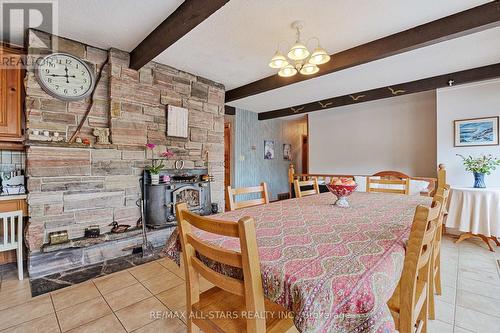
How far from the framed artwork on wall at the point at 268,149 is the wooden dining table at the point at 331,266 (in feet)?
16.0

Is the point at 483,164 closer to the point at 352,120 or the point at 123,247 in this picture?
the point at 352,120

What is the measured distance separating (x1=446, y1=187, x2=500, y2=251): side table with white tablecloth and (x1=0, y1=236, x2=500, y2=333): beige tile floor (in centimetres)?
55

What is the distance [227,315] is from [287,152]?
6.33m

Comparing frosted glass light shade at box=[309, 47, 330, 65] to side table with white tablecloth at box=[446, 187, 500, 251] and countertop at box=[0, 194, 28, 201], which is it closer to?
side table with white tablecloth at box=[446, 187, 500, 251]

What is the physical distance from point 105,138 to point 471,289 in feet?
13.1

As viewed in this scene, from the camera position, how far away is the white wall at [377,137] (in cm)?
459

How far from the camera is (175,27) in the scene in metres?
2.10

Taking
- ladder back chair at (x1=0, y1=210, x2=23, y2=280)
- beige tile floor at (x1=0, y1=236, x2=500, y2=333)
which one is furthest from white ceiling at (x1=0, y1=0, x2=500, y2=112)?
beige tile floor at (x1=0, y1=236, x2=500, y2=333)

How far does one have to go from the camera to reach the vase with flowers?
2953mm

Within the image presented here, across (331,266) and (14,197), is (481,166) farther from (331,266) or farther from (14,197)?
(14,197)

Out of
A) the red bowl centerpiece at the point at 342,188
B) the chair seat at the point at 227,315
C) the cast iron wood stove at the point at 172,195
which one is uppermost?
the red bowl centerpiece at the point at 342,188

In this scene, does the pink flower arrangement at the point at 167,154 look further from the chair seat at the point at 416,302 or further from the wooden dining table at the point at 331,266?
the chair seat at the point at 416,302

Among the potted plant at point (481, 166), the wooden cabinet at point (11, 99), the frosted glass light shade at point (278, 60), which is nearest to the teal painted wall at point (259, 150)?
the frosted glass light shade at point (278, 60)

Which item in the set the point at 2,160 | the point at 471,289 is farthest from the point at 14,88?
the point at 471,289
